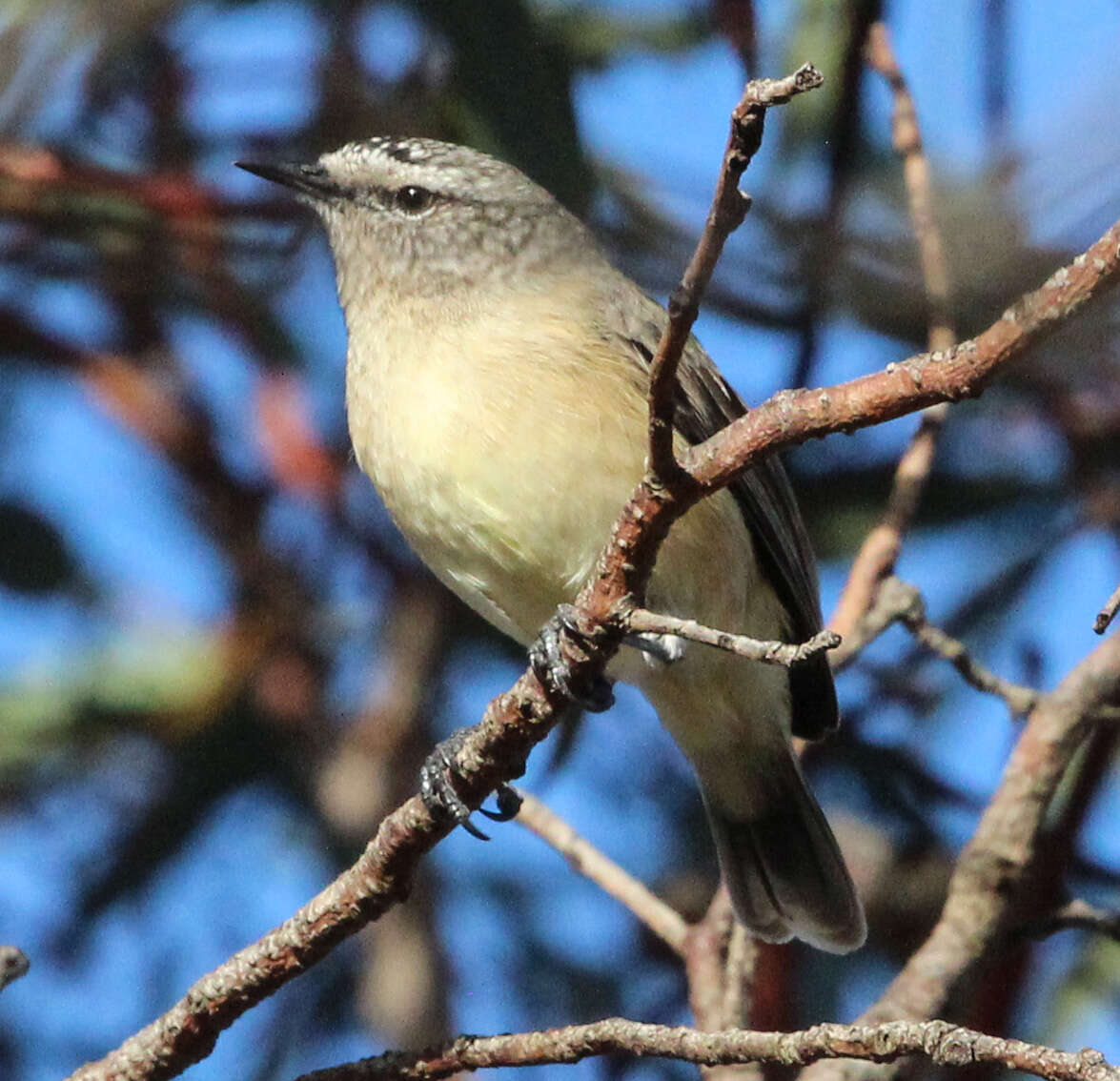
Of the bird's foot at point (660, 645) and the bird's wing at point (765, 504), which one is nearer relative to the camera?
the bird's foot at point (660, 645)

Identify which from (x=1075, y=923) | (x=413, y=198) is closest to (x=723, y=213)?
(x=1075, y=923)

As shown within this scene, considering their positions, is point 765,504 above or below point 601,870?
above

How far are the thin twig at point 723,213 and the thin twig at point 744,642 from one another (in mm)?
245

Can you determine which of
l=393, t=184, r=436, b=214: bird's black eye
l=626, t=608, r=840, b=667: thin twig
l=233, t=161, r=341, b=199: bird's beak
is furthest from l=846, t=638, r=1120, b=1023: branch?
l=233, t=161, r=341, b=199: bird's beak

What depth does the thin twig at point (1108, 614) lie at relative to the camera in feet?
5.77

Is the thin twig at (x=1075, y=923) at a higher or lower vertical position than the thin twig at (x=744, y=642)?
higher

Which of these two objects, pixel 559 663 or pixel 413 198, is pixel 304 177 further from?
pixel 559 663

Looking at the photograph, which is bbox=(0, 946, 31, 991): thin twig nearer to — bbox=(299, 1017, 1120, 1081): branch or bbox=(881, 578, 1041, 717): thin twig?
bbox=(299, 1017, 1120, 1081): branch

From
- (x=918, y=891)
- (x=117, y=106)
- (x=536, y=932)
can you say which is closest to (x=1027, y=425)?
(x=918, y=891)

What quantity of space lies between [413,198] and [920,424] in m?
1.17

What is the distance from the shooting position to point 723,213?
1.66m

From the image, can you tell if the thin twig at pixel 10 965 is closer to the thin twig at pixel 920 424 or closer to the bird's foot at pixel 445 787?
the bird's foot at pixel 445 787

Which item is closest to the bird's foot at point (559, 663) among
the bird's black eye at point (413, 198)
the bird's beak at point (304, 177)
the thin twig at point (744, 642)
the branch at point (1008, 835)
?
the thin twig at point (744, 642)

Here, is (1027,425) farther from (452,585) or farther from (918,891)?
(452,585)
